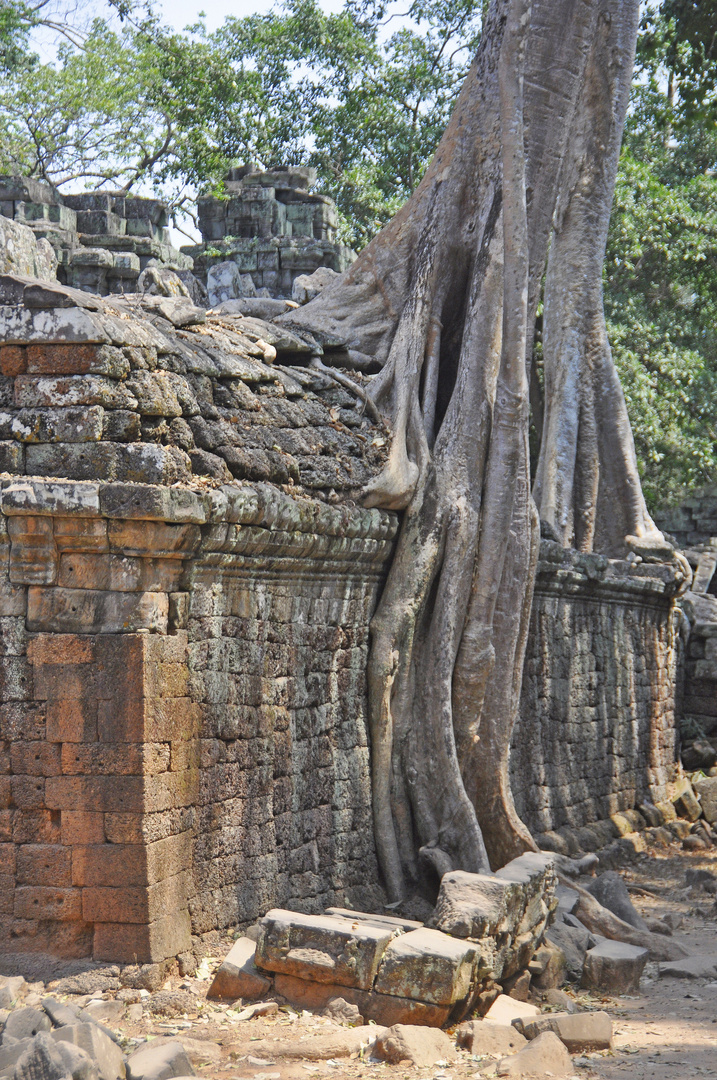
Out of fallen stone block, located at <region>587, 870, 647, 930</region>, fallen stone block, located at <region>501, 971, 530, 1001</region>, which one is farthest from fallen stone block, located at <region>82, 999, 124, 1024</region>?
fallen stone block, located at <region>587, 870, 647, 930</region>

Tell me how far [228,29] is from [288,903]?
15.8 meters

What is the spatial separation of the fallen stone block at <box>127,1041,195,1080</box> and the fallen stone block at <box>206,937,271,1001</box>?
0.75 meters

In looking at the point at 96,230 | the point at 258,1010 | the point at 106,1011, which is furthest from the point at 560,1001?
the point at 96,230

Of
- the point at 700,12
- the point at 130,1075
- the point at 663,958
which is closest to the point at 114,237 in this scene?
the point at 700,12

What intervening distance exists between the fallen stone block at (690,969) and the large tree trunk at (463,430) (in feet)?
3.42

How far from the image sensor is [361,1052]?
Answer: 13.9ft

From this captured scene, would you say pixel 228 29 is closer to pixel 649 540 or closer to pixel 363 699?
pixel 649 540

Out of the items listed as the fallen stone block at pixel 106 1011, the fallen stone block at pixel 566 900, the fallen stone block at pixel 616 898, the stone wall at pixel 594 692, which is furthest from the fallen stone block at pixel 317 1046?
the stone wall at pixel 594 692

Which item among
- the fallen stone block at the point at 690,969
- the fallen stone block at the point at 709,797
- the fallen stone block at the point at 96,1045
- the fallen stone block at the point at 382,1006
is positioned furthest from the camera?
the fallen stone block at the point at 709,797

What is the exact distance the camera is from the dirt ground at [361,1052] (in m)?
4.08

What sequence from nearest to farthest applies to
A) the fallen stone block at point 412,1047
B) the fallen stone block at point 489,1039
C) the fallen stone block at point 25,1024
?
1. the fallen stone block at point 25,1024
2. the fallen stone block at point 412,1047
3. the fallen stone block at point 489,1039

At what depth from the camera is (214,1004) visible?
4.57 metres

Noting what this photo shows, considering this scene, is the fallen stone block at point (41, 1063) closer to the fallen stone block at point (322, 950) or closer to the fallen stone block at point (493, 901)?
the fallen stone block at point (322, 950)

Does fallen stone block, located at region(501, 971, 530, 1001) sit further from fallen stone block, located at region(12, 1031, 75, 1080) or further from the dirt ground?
fallen stone block, located at region(12, 1031, 75, 1080)
